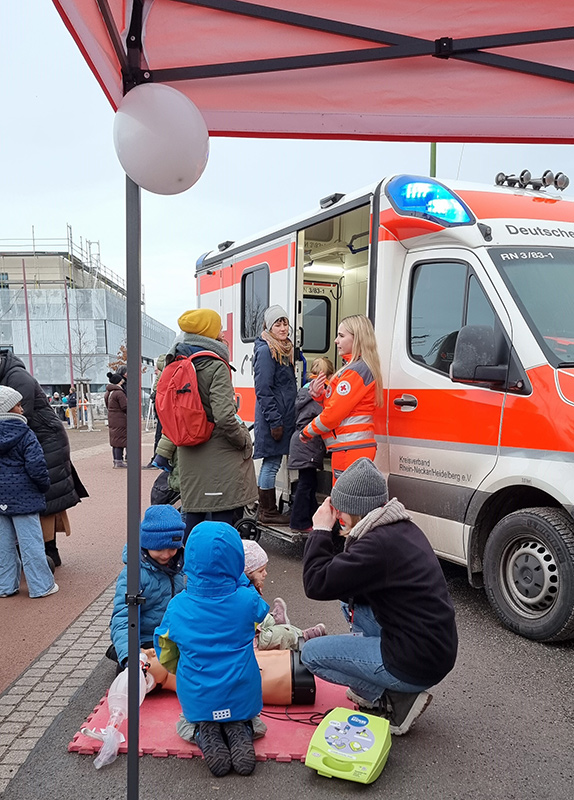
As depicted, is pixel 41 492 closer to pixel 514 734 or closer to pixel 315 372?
pixel 315 372

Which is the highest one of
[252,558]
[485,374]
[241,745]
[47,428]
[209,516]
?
[485,374]

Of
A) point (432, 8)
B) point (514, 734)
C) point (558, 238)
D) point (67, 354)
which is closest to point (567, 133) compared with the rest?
point (432, 8)

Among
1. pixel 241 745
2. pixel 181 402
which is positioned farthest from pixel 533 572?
pixel 181 402

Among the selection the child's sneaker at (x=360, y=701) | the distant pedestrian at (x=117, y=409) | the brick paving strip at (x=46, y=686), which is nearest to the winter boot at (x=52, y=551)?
the brick paving strip at (x=46, y=686)

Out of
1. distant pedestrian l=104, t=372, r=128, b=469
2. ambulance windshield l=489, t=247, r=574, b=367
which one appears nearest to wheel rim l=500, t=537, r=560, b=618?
ambulance windshield l=489, t=247, r=574, b=367

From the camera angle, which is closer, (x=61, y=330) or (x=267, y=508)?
(x=267, y=508)

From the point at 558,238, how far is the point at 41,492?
4.44 m

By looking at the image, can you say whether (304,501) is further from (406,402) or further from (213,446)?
(406,402)

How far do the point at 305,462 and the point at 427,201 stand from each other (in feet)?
7.98

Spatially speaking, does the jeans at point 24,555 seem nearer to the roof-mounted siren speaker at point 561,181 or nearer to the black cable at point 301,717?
the black cable at point 301,717

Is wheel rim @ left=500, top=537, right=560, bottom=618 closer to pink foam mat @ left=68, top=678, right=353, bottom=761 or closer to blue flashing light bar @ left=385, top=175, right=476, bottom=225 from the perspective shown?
pink foam mat @ left=68, top=678, right=353, bottom=761

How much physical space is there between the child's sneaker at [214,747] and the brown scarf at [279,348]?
3.64m

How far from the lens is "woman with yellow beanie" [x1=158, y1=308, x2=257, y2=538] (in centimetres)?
478

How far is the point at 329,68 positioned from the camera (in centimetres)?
299
